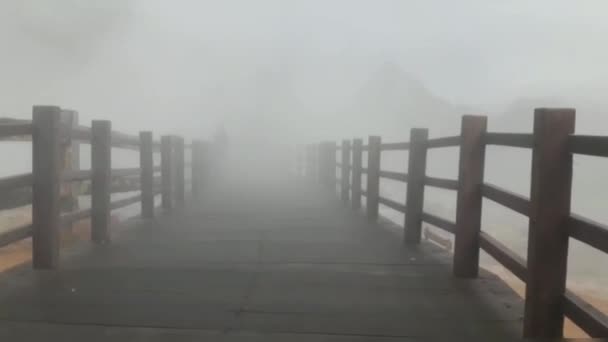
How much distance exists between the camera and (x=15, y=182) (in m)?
3.81

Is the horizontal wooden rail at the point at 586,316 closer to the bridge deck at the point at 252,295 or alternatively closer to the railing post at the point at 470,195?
the bridge deck at the point at 252,295

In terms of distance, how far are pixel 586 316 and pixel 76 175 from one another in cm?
403

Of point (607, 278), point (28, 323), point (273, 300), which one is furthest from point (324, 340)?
point (607, 278)

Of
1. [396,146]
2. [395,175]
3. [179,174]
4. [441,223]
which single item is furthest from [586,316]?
[179,174]

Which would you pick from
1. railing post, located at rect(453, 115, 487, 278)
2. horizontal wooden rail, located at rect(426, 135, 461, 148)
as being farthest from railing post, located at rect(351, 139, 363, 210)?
railing post, located at rect(453, 115, 487, 278)

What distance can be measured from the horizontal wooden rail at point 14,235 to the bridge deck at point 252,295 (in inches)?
10.8

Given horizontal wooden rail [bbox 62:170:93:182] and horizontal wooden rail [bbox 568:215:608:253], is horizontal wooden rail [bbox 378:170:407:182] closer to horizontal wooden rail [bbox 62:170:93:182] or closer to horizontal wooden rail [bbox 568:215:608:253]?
horizontal wooden rail [bbox 62:170:93:182]

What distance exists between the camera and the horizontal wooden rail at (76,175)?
457 centimetres

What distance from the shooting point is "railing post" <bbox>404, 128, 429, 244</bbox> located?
550 centimetres

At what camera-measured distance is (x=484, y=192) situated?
156 inches

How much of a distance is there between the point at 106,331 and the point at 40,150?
1905 mm

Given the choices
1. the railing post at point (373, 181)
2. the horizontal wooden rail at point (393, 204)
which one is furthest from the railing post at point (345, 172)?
the horizontal wooden rail at point (393, 204)

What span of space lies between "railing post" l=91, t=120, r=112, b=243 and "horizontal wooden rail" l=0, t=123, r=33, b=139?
51.8 inches

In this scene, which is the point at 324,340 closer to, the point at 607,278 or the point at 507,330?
the point at 507,330
